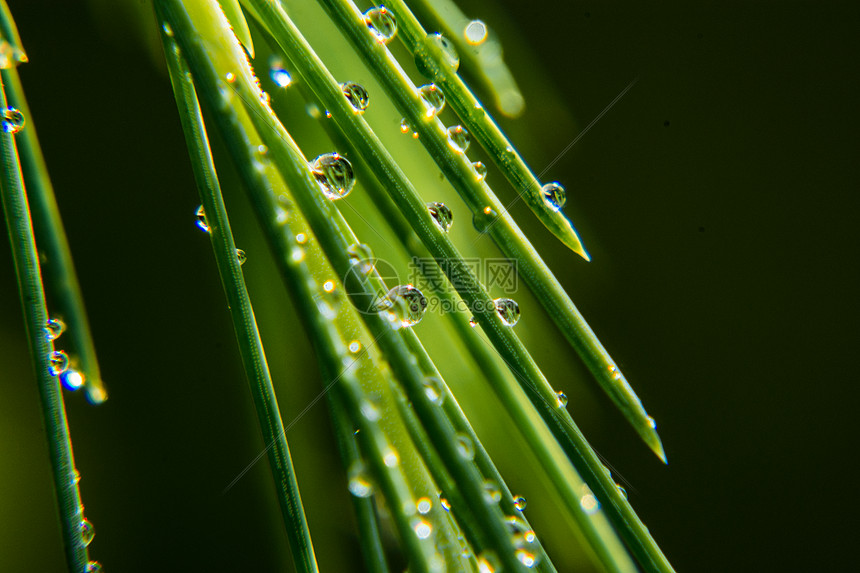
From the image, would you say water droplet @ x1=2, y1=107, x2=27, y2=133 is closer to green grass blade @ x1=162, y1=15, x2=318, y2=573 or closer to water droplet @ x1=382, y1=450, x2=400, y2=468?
green grass blade @ x1=162, y1=15, x2=318, y2=573

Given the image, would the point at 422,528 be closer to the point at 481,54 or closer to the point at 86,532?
the point at 86,532

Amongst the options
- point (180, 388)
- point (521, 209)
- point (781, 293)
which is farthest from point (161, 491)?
point (781, 293)

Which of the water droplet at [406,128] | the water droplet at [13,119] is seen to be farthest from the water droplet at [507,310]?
the water droplet at [13,119]

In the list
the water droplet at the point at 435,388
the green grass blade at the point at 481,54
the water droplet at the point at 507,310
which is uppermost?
the green grass blade at the point at 481,54

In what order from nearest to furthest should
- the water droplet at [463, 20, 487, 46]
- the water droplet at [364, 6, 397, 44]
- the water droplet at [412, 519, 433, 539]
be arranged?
1. the water droplet at [412, 519, 433, 539]
2. the water droplet at [364, 6, 397, 44]
3. the water droplet at [463, 20, 487, 46]

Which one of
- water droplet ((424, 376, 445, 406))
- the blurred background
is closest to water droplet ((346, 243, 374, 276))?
water droplet ((424, 376, 445, 406))

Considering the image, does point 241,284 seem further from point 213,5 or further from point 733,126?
point 733,126

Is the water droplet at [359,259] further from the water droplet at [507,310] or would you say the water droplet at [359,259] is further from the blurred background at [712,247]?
the blurred background at [712,247]
